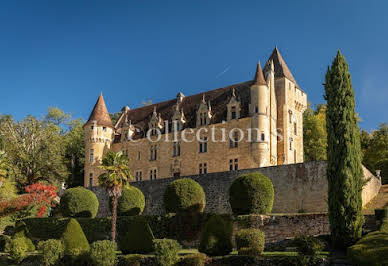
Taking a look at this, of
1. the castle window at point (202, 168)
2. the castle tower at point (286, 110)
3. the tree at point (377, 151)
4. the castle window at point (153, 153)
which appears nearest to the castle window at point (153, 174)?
the castle window at point (153, 153)

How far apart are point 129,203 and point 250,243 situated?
1264 cm

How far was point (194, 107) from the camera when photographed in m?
42.5

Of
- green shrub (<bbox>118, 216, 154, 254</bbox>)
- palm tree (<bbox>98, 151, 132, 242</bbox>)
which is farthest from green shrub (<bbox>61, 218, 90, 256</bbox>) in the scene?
palm tree (<bbox>98, 151, 132, 242</bbox>)

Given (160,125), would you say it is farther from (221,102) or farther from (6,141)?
(6,141)

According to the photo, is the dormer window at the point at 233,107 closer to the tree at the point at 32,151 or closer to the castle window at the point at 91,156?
the castle window at the point at 91,156

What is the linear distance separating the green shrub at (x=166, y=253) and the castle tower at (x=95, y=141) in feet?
84.2

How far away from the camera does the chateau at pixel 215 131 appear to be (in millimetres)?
36969

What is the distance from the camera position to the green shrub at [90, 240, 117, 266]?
20.4 meters

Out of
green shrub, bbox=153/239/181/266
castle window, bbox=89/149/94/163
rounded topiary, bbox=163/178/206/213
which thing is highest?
castle window, bbox=89/149/94/163

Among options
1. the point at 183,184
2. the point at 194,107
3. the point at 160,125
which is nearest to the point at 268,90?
the point at 194,107

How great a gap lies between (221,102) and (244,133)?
466cm

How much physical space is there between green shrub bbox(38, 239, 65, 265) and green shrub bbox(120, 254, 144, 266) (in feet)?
12.5

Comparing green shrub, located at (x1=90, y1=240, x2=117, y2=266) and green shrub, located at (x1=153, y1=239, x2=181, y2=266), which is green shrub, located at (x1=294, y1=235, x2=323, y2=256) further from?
green shrub, located at (x1=90, y1=240, x2=117, y2=266)

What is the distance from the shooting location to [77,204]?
31922 millimetres
